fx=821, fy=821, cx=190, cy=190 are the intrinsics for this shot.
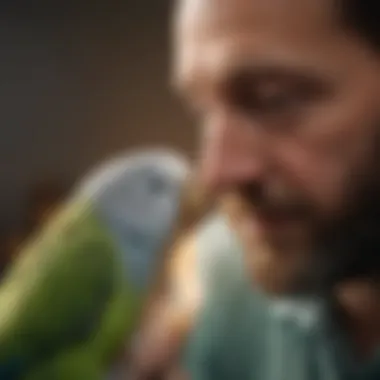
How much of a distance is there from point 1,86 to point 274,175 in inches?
8.3

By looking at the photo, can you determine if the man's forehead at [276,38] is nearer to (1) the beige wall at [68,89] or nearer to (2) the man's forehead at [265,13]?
(2) the man's forehead at [265,13]

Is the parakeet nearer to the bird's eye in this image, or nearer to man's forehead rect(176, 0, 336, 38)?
the bird's eye

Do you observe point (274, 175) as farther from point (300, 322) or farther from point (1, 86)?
point (1, 86)

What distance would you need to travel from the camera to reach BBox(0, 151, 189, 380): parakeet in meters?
0.46

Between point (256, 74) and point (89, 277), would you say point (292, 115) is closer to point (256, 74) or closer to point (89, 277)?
point (256, 74)

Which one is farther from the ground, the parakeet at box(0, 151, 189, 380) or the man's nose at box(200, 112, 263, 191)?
the man's nose at box(200, 112, 263, 191)

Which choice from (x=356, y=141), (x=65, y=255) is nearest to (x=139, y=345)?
(x=65, y=255)

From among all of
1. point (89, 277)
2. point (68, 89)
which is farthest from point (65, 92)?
point (89, 277)

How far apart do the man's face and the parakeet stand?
86 mm

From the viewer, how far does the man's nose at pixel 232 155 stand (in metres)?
0.41

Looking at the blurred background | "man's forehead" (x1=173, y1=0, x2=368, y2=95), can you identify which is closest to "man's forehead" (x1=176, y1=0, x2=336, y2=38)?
"man's forehead" (x1=173, y1=0, x2=368, y2=95)

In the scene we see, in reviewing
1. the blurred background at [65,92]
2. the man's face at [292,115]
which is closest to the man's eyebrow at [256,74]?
the man's face at [292,115]

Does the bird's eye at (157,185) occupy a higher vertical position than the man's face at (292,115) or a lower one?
lower

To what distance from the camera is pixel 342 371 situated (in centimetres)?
42
